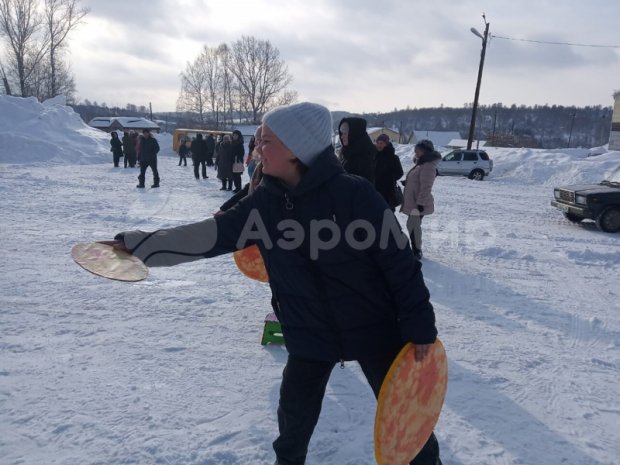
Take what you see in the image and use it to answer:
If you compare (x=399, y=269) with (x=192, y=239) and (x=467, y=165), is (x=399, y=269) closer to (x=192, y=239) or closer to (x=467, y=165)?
(x=192, y=239)

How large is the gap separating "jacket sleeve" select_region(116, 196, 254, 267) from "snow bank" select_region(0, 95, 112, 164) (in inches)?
872

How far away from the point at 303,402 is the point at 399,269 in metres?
0.72

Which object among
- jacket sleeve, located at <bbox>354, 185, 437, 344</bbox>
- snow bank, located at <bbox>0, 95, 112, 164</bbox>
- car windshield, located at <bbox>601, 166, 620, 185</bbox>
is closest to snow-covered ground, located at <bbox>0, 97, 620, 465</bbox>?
jacket sleeve, located at <bbox>354, 185, 437, 344</bbox>

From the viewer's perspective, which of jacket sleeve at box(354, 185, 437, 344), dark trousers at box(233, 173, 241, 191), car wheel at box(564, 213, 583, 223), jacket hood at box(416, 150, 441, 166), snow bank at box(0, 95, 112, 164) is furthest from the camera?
snow bank at box(0, 95, 112, 164)

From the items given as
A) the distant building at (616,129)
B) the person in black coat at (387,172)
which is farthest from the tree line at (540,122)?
the person in black coat at (387,172)

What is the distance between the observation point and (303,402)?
2045mm

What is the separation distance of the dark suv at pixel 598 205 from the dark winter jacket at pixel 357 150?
7144mm

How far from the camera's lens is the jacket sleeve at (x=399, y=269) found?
1801mm

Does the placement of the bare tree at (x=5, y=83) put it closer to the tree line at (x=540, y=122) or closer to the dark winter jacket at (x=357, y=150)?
the dark winter jacket at (x=357, y=150)

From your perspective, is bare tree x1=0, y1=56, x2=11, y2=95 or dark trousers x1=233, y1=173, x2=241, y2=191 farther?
bare tree x1=0, y1=56, x2=11, y2=95

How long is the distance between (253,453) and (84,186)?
12.4 meters

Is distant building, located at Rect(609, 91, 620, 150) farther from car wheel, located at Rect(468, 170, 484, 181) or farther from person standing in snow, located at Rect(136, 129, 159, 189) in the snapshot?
person standing in snow, located at Rect(136, 129, 159, 189)

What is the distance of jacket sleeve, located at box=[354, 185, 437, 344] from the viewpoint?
5.91 feet

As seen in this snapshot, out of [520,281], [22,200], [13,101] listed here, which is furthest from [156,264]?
[13,101]
